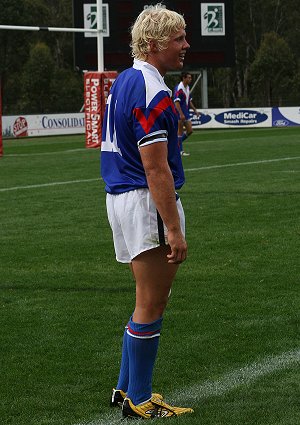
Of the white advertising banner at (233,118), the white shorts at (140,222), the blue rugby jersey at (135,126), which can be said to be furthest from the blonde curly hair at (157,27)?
the white advertising banner at (233,118)

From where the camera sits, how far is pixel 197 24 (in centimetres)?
4009

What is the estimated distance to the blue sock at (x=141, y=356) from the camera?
5023mm

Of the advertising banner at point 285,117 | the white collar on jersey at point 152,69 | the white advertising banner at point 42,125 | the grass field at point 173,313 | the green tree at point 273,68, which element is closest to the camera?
the white collar on jersey at point 152,69

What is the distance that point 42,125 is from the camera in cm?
4156

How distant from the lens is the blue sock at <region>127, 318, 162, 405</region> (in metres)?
5.02

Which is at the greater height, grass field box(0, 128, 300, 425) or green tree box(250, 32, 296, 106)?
grass field box(0, 128, 300, 425)

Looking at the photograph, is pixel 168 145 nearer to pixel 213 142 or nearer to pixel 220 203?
pixel 220 203

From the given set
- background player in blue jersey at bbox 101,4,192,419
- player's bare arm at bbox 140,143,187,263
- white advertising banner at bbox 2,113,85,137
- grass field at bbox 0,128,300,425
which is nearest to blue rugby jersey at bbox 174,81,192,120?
grass field at bbox 0,128,300,425

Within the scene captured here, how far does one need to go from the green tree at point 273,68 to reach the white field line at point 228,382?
56.6 meters

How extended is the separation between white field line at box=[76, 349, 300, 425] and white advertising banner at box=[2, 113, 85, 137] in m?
34.8

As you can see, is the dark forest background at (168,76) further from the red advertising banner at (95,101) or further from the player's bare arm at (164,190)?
the player's bare arm at (164,190)

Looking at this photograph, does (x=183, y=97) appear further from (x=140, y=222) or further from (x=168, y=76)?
(x=168, y=76)

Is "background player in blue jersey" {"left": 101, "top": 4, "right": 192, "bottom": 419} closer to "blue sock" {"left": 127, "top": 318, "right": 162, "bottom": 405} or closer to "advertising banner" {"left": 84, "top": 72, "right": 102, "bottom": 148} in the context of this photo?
"blue sock" {"left": 127, "top": 318, "right": 162, "bottom": 405}

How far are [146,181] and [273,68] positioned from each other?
193 ft
